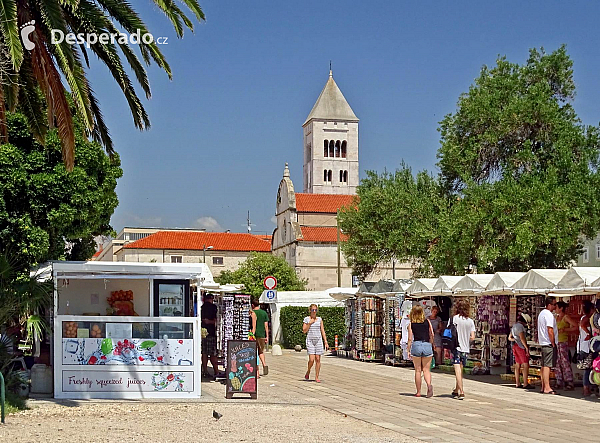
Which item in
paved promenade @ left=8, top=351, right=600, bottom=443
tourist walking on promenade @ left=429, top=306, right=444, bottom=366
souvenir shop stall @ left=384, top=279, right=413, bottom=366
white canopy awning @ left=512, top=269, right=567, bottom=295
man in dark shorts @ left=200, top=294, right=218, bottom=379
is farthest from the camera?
souvenir shop stall @ left=384, top=279, right=413, bottom=366

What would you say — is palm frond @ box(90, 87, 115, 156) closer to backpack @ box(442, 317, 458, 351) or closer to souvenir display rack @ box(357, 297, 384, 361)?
backpack @ box(442, 317, 458, 351)

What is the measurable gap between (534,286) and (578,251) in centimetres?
1903

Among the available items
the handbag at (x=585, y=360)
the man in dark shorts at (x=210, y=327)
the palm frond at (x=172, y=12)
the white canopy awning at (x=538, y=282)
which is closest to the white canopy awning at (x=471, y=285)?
Answer: the white canopy awning at (x=538, y=282)

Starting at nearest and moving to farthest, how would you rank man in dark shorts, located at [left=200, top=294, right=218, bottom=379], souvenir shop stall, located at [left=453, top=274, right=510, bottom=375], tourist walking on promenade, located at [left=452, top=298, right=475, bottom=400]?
tourist walking on promenade, located at [left=452, top=298, right=475, bottom=400]
man in dark shorts, located at [left=200, top=294, right=218, bottom=379]
souvenir shop stall, located at [left=453, top=274, right=510, bottom=375]

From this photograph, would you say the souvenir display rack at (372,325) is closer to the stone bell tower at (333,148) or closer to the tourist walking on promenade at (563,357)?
the tourist walking on promenade at (563,357)

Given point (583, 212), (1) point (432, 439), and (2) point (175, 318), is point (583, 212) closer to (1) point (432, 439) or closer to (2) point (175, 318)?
(2) point (175, 318)

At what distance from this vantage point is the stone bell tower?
12000cm

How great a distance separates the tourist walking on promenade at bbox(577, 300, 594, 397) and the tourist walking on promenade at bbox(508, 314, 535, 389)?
1406 mm

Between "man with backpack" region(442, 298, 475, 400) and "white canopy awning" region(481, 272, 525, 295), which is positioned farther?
"white canopy awning" region(481, 272, 525, 295)

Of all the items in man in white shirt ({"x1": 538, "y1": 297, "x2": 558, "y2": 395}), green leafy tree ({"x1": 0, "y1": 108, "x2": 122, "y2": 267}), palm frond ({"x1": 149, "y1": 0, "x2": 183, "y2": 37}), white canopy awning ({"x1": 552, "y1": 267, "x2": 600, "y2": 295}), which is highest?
palm frond ({"x1": 149, "y1": 0, "x2": 183, "y2": 37})

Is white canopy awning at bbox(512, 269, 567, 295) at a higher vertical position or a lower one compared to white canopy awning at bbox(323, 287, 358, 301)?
higher

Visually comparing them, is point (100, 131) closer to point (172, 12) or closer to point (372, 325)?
point (172, 12)

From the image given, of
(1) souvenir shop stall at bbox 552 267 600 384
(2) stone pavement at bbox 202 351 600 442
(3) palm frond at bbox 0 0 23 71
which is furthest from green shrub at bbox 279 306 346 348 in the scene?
(3) palm frond at bbox 0 0 23 71

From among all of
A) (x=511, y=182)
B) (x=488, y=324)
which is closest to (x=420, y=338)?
(x=488, y=324)
